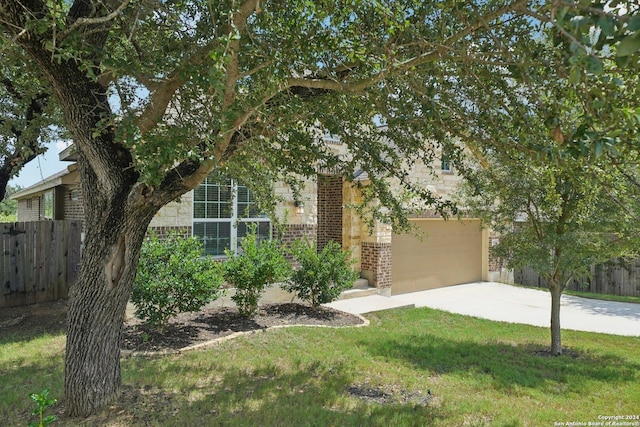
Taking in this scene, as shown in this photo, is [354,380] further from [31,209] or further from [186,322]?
[31,209]

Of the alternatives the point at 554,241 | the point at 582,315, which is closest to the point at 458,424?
the point at 554,241

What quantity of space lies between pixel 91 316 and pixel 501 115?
4371 mm

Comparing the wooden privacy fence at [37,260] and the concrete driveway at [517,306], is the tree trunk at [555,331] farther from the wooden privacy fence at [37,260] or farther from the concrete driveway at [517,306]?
the wooden privacy fence at [37,260]

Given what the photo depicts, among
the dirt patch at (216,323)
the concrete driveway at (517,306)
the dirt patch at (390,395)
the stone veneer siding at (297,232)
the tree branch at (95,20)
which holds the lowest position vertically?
the concrete driveway at (517,306)

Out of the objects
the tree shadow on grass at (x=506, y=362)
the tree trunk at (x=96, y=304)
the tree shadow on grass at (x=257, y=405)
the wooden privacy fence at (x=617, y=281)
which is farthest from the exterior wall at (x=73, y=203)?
the wooden privacy fence at (x=617, y=281)

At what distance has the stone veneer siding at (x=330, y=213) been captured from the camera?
12.6m

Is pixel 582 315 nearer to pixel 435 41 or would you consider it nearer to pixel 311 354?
pixel 311 354

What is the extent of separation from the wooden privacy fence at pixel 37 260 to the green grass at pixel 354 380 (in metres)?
1.98

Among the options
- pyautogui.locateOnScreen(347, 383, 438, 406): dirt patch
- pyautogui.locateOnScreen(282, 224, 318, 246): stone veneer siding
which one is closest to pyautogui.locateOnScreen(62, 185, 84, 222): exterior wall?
pyautogui.locateOnScreen(282, 224, 318, 246): stone veneer siding

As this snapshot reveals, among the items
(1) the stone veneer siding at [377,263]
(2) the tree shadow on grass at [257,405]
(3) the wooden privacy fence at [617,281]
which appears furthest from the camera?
(3) the wooden privacy fence at [617,281]

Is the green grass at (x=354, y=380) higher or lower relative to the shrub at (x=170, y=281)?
lower

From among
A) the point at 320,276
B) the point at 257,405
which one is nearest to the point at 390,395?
the point at 257,405

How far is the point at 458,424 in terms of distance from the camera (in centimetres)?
428

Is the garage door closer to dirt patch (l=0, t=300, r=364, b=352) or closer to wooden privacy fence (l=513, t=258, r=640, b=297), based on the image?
wooden privacy fence (l=513, t=258, r=640, b=297)
